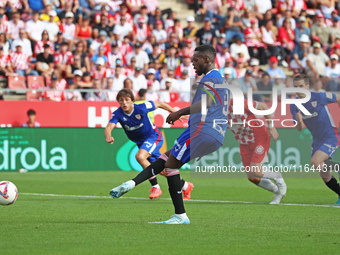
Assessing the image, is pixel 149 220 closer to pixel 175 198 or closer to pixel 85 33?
pixel 175 198

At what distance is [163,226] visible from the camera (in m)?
8.48

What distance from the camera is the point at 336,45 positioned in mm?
27109

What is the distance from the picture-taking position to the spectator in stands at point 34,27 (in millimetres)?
22266

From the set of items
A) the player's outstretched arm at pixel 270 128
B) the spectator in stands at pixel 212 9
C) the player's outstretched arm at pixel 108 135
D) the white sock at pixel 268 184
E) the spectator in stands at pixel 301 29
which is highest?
the spectator in stands at pixel 212 9

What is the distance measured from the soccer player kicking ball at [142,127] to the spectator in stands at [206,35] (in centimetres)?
1217

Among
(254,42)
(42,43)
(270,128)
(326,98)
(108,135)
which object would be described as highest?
(254,42)

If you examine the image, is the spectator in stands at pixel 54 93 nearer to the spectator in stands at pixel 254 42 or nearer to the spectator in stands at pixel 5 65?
the spectator in stands at pixel 5 65

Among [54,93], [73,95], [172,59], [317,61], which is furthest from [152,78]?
[317,61]

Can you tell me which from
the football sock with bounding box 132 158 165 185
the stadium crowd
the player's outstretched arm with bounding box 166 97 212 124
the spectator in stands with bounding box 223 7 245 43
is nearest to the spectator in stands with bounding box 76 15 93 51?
the stadium crowd

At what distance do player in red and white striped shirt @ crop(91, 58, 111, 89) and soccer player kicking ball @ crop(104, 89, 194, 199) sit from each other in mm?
8516

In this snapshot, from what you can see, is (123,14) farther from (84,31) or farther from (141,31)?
(84,31)

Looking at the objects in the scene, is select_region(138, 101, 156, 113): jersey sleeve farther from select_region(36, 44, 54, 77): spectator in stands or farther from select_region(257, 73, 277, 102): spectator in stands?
select_region(257, 73, 277, 102): spectator in stands

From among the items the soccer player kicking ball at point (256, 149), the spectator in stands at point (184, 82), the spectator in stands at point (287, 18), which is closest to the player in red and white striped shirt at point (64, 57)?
the spectator in stands at point (184, 82)

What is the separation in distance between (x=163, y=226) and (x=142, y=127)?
5.18 meters
